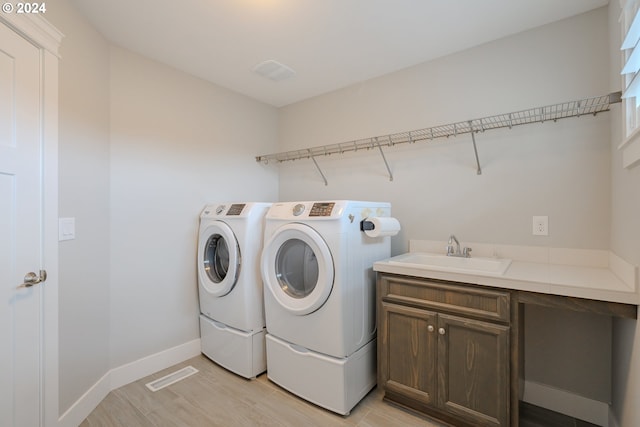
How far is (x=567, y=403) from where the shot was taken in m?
1.74

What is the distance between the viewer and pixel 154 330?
7.30ft

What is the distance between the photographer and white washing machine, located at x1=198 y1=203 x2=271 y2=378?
2125 millimetres

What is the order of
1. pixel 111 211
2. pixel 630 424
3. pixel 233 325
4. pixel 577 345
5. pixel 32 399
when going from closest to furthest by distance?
pixel 630 424, pixel 32 399, pixel 577 345, pixel 111 211, pixel 233 325

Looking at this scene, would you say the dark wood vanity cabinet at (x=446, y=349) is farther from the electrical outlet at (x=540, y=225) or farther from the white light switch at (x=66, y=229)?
the white light switch at (x=66, y=229)

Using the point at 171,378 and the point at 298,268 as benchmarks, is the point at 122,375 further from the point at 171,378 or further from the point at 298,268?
the point at 298,268

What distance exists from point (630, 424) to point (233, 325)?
2192 mm

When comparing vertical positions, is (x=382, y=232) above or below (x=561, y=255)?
above

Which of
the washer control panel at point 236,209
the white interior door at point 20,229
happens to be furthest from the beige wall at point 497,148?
the white interior door at point 20,229

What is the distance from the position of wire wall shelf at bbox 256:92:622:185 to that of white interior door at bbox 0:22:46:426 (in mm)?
1832

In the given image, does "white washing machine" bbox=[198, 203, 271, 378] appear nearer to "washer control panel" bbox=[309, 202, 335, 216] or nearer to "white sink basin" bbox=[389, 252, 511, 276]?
"washer control panel" bbox=[309, 202, 335, 216]

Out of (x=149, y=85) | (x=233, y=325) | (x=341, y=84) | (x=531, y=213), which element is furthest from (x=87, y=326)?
(x=531, y=213)

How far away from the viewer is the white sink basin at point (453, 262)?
1727 millimetres

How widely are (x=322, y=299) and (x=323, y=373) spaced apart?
0.46 meters

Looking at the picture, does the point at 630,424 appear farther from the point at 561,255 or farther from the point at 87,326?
the point at 87,326
